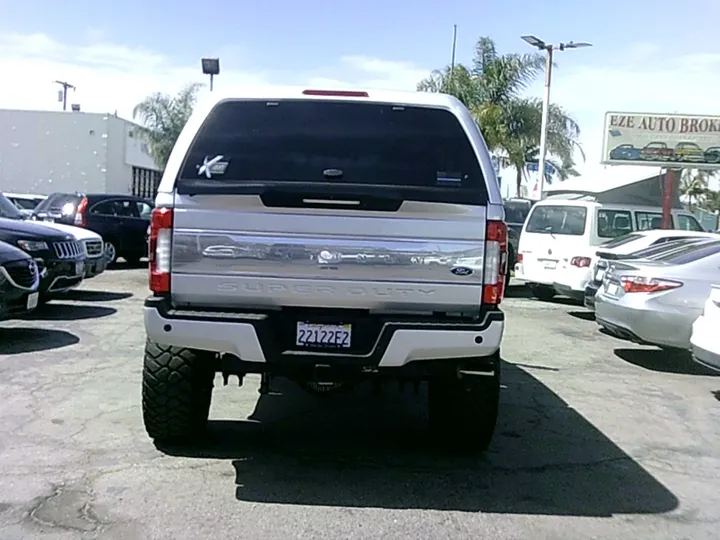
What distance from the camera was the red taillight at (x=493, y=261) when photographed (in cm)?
483

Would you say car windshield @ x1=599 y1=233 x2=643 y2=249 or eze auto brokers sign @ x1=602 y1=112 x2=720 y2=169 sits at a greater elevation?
eze auto brokers sign @ x1=602 y1=112 x2=720 y2=169

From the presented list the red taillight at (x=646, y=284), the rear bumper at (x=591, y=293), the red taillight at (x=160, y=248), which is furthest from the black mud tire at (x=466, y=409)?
the rear bumper at (x=591, y=293)

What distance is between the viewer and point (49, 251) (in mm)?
11289

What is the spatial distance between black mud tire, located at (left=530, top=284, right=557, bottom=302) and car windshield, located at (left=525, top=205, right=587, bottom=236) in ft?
3.96

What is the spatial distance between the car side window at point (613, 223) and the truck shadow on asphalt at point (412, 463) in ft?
24.4

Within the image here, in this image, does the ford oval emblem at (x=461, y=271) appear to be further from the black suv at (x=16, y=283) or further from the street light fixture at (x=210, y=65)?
the street light fixture at (x=210, y=65)

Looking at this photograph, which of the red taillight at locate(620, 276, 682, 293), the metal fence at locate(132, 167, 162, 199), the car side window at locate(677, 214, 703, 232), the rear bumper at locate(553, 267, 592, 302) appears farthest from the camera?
the metal fence at locate(132, 167, 162, 199)

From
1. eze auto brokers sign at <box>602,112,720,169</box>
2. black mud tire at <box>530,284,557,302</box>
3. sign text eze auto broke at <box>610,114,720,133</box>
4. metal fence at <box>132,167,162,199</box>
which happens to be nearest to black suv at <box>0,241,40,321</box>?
black mud tire at <box>530,284,557,302</box>

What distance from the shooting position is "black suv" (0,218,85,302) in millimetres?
11172

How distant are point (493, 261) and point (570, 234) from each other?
9770 mm

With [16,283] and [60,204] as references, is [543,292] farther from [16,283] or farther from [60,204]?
[60,204]

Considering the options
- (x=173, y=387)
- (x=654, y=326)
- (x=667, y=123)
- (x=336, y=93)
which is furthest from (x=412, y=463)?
(x=667, y=123)

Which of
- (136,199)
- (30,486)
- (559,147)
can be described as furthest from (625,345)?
(559,147)

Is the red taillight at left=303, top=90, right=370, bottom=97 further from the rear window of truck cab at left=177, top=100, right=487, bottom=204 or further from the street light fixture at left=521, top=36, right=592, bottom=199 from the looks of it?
the street light fixture at left=521, top=36, right=592, bottom=199
